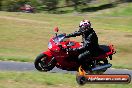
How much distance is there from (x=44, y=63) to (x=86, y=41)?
6.03ft

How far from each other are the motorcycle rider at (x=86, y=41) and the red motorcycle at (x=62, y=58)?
0.71ft

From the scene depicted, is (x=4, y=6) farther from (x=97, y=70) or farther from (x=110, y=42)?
(x=97, y=70)

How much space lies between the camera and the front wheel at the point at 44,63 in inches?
593

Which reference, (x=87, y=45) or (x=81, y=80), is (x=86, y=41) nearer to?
(x=87, y=45)

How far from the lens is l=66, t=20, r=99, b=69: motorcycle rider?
1489 centimetres

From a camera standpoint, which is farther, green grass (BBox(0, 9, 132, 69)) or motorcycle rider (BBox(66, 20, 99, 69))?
green grass (BBox(0, 9, 132, 69))

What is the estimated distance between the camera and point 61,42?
49.4ft

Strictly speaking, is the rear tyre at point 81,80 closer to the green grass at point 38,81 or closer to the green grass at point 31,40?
the green grass at point 38,81

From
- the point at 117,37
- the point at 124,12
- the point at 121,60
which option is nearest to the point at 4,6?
the point at 124,12

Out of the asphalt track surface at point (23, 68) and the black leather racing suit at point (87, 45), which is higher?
the black leather racing suit at point (87, 45)

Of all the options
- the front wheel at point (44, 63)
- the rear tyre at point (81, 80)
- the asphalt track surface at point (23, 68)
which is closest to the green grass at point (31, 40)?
the asphalt track surface at point (23, 68)

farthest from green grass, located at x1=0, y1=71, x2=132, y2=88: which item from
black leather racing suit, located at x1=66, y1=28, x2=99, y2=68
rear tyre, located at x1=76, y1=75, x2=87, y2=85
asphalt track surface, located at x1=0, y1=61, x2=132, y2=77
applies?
asphalt track surface, located at x1=0, y1=61, x2=132, y2=77

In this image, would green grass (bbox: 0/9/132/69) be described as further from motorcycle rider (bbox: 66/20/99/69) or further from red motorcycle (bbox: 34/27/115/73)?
motorcycle rider (bbox: 66/20/99/69)

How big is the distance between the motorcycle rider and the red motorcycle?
22 centimetres
